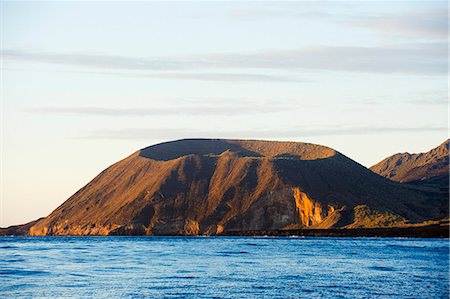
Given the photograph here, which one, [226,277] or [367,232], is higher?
[367,232]

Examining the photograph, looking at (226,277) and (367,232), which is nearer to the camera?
(226,277)

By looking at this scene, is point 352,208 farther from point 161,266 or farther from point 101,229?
point 161,266

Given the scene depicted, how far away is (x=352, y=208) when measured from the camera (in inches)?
6816

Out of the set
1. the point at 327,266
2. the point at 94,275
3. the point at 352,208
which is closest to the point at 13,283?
the point at 94,275

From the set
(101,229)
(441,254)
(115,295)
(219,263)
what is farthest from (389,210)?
(115,295)

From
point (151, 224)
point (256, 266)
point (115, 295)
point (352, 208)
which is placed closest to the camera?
point (115, 295)

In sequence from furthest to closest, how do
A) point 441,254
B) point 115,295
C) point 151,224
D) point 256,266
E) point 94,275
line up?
point 151,224 < point 441,254 < point 256,266 < point 94,275 < point 115,295

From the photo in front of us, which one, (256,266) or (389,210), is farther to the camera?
(389,210)

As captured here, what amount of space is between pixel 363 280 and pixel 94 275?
17991 millimetres

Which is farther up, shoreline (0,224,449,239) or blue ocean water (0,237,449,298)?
shoreline (0,224,449,239)

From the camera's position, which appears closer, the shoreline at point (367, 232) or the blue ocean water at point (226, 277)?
the blue ocean water at point (226, 277)

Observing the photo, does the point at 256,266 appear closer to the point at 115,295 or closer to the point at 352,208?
the point at 115,295

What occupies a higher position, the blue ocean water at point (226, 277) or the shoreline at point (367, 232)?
the shoreline at point (367, 232)

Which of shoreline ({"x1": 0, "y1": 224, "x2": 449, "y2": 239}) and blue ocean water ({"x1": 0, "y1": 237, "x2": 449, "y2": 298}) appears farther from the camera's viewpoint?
shoreline ({"x1": 0, "y1": 224, "x2": 449, "y2": 239})
